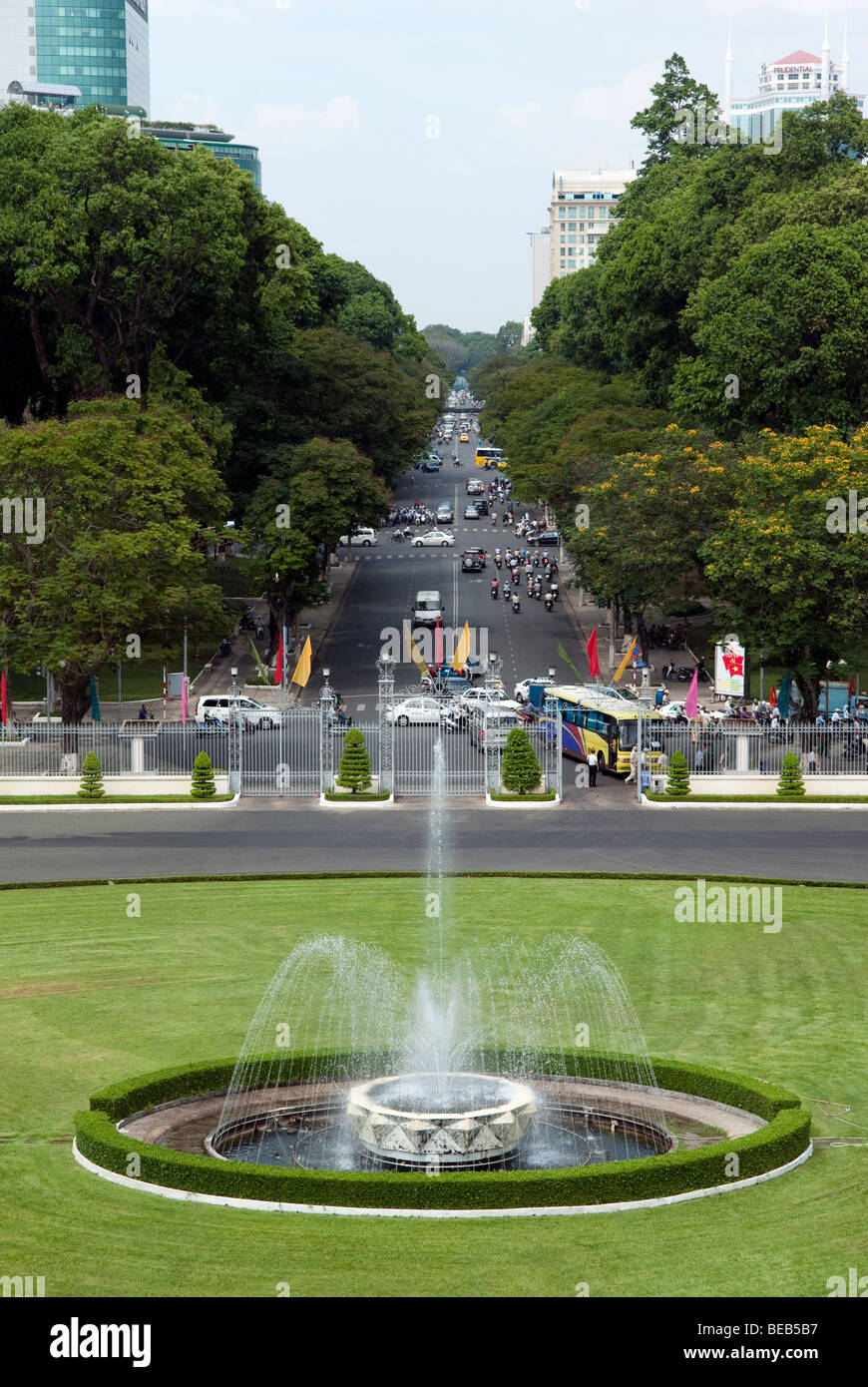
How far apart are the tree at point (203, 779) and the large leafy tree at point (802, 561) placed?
2023cm

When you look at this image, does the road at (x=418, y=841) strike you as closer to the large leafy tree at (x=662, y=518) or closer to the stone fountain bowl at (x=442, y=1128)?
the stone fountain bowl at (x=442, y=1128)

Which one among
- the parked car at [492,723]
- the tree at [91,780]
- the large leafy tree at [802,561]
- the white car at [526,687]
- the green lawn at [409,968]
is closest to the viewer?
the green lawn at [409,968]

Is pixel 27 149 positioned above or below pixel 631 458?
above

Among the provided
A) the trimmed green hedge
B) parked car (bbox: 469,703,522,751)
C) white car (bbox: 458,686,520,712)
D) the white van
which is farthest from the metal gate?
the white van

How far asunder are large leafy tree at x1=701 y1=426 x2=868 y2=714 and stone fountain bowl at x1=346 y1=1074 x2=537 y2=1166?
38.0 meters

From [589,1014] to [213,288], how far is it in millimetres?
53810

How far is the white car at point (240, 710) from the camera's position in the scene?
59969 mm

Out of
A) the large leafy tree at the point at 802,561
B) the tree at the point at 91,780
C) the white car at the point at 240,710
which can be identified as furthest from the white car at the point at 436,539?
the tree at the point at 91,780

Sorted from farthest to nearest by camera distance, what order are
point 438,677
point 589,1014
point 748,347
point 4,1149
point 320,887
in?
point 748,347
point 438,677
point 320,887
point 589,1014
point 4,1149

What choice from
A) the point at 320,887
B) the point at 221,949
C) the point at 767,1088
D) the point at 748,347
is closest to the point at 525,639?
the point at 748,347

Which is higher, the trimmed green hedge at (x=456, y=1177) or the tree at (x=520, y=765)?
the tree at (x=520, y=765)

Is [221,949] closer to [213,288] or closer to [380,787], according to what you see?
[380,787]

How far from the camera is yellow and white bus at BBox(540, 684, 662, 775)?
53031mm

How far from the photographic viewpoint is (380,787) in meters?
50.1
